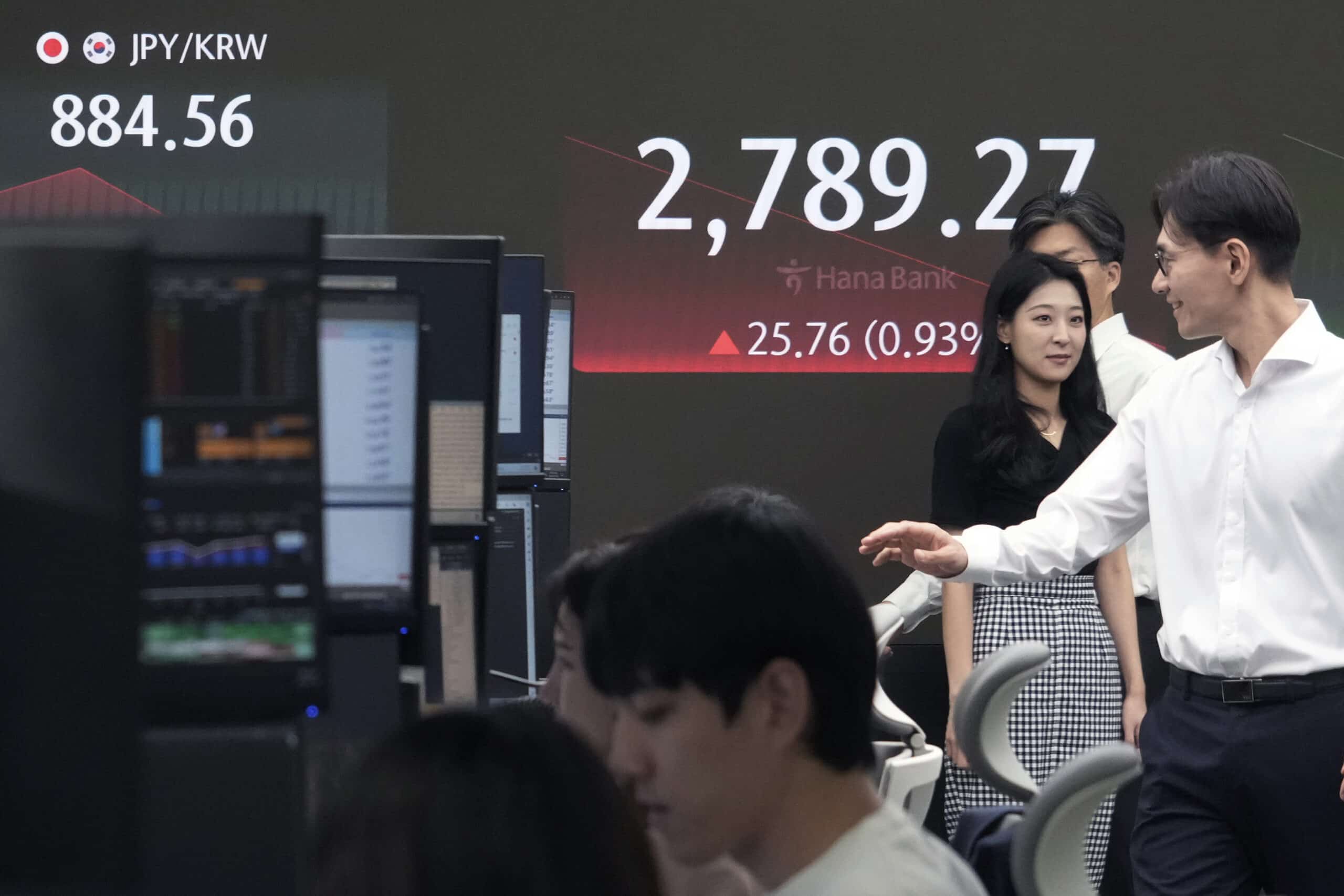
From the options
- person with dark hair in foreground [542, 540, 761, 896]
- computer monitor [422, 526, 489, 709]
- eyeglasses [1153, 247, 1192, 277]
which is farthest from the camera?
eyeglasses [1153, 247, 1192, 277]

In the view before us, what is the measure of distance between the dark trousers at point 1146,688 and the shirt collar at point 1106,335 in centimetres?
Answer: 62

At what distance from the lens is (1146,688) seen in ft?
12.8

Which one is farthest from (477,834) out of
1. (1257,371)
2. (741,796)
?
(1257,371)

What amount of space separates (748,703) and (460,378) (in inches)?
41.5

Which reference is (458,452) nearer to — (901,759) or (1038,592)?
(901,759)

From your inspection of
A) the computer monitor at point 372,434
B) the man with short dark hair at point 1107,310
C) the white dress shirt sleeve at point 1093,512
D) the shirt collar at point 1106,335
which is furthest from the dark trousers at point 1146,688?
the computer monitor at point 372,434

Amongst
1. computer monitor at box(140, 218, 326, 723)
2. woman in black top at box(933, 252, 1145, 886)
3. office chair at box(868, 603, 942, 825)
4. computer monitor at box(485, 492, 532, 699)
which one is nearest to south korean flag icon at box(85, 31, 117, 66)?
computer monitor at box(485, 492, 532, 699)

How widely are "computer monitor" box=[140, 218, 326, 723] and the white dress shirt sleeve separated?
173 cm

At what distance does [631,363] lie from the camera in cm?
512

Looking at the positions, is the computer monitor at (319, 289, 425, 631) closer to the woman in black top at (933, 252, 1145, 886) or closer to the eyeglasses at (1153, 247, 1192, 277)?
the eyeglasses at (1153, 247, 1192, 277)

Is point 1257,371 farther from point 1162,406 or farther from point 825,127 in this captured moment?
point 825,127

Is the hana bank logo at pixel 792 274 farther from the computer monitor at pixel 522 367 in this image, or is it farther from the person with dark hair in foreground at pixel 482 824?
the person with dark hair in foreground at pixel 482 824

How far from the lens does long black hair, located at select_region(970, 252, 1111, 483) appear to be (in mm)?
3576

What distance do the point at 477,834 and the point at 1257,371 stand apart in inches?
82.8
